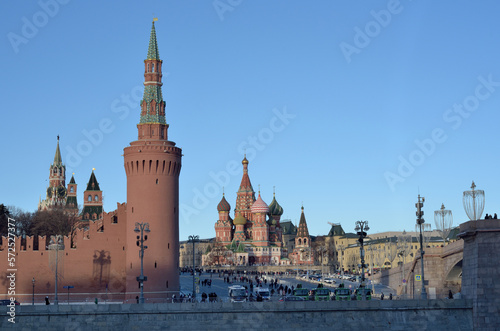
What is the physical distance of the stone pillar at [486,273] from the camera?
48.3 m

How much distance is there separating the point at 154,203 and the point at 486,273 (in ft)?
108

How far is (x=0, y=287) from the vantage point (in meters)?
71.6

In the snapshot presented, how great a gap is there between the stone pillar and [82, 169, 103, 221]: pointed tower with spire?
102238 mm

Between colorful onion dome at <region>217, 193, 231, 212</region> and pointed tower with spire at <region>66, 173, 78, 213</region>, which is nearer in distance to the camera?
pointed tower with spire at <region>66, 173, 78, 213</region>

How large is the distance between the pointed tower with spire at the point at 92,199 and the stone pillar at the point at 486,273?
102238 millimetres

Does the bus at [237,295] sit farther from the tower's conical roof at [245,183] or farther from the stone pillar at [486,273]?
the tower's conical roof at [245,183]

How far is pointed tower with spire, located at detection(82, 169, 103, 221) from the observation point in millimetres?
143250

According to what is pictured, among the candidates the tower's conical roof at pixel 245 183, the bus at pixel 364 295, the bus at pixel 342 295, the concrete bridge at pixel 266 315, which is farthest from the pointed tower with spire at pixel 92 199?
the bus at pixel 364 295

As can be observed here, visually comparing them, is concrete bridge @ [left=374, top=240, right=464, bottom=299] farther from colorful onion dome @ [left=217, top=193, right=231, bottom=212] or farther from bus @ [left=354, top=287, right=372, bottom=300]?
colorful onion dome @ [left=217, top=193, right=231, bottom=212]

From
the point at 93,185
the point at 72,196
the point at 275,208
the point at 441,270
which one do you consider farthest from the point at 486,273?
the point at 275,208

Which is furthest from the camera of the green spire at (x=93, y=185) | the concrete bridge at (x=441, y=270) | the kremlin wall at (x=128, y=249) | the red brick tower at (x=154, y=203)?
the green spire at (x=93, y=185)

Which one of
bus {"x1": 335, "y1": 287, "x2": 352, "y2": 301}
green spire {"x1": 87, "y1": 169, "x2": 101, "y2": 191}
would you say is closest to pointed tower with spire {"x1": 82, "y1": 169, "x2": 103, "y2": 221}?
green spire {"x1": 87, "y1": 169, "x2": 101, "y2": 191}

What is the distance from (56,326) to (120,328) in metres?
4.26

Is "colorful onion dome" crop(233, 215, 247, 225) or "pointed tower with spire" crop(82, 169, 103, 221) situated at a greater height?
"pointed tower with spire" crop(82, 169, 103, 221)
